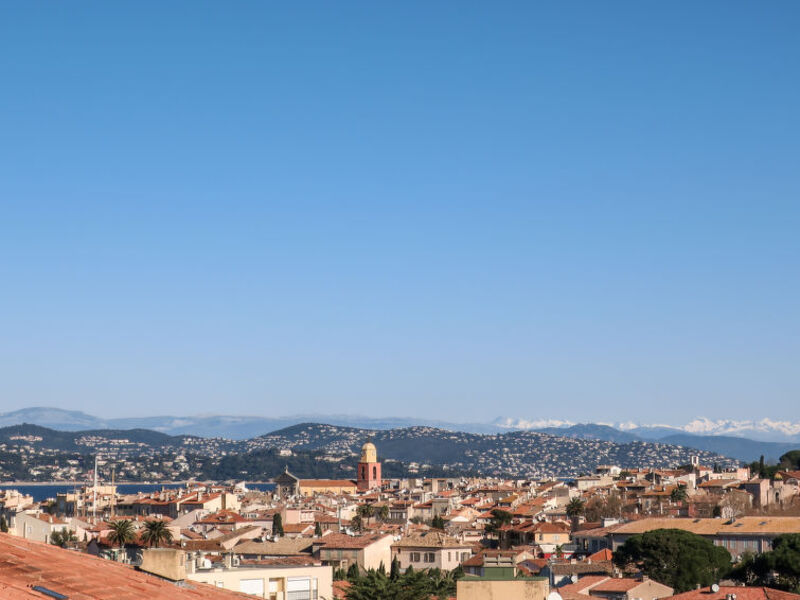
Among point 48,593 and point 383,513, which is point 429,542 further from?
point 48,593

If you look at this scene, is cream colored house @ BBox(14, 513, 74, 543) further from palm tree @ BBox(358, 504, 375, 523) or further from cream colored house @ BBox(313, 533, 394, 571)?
palm tree @ BBox(358, 504, 375, 523)

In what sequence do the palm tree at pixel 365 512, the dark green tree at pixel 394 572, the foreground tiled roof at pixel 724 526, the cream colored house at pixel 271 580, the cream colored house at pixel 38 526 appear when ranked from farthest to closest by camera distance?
1. the palm tree at pixel 365 512
2. the cream colored house at pixel 38 526
3. the foreground tiled roof at pixel 724 526
4. the dark green tree at pixel 394 572
5. the cream colored house at pixel 271 580

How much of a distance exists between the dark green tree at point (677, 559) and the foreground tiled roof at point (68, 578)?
48.4 metres

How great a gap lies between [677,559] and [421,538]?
20.0 metres

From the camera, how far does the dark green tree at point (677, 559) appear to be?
5938cm

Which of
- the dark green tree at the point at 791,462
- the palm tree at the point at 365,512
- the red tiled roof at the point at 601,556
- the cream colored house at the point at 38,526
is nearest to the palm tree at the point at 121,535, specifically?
the cream colored house at the point at 38,526

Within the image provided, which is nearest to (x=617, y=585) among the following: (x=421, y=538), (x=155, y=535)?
(x=421, y=538)

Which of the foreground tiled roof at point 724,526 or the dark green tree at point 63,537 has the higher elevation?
the foreground tiled roof at point 724,526

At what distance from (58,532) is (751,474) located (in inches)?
3468

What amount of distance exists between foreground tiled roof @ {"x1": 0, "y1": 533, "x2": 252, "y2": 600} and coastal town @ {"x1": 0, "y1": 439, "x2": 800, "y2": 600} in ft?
0.13

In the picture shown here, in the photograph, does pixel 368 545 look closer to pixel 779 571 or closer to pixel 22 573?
pixel 779 571

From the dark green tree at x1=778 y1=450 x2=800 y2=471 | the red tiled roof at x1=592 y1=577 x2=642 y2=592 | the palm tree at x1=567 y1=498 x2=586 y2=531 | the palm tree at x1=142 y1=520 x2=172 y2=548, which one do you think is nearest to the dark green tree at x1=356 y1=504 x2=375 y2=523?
the palm tree at x1=567 y1=498 x2=586 y2=531

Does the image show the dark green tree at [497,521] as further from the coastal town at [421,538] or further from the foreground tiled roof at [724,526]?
the foreground tiled roof at [724,526]

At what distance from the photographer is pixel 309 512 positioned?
113 metres
